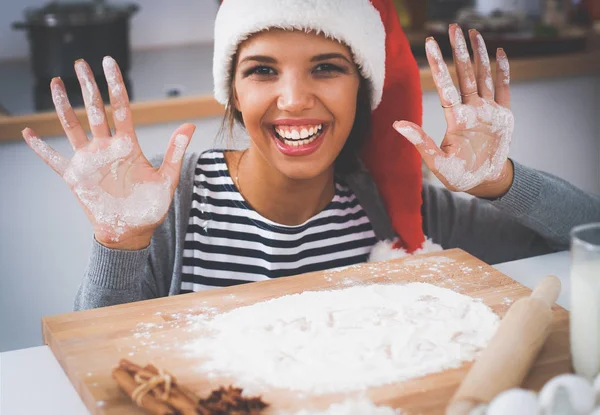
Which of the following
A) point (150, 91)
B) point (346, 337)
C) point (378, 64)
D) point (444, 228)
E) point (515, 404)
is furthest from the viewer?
point (150, 91)

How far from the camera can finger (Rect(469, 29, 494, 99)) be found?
128 centimetres

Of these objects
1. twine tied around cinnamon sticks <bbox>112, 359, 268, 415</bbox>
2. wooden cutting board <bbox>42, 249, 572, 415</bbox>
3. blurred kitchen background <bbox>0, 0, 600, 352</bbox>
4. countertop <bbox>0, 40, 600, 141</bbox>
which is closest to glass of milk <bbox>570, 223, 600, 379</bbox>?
wooden cutting board <bbox>42, 249, 572, 415</bbox>

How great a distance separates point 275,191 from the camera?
150 cm

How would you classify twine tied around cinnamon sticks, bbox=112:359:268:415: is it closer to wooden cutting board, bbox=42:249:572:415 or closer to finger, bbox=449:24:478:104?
wooden cutting board, bbox=42:249:572:415

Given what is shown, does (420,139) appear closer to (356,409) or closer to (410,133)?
(410,133)

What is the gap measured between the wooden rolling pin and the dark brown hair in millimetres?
596

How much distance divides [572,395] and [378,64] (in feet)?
2.61

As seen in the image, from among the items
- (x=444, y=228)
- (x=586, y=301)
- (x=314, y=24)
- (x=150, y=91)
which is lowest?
(x=444, y=228)

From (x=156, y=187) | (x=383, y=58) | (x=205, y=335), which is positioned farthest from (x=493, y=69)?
(x=205, y=335)

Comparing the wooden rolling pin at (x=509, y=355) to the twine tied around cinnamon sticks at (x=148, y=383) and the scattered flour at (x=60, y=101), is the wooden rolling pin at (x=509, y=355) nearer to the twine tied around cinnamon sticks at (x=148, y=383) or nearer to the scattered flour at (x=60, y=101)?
the twine tied around cinnamon sticks at (x=148, y=383)

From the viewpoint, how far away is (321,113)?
4.45 feet

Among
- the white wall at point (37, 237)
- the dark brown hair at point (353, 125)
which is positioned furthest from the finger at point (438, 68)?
the white wall at point (37, 237)

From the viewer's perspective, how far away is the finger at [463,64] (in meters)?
1.25

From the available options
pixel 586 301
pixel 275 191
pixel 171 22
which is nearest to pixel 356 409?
pixel 586 301
